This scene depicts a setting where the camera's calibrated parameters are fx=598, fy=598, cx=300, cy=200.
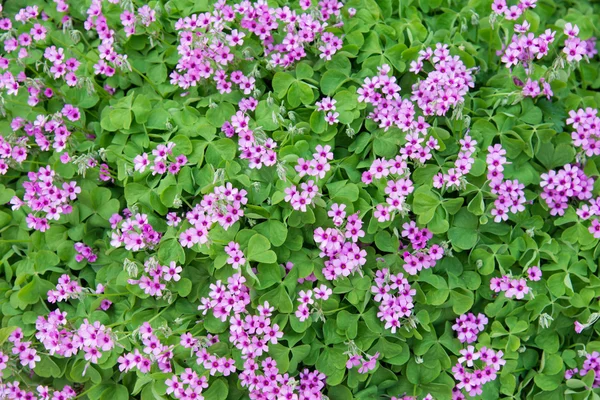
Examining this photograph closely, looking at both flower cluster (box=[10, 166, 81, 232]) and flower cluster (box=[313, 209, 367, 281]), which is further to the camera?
flower cluster (box=[10, 166, 81, 232])

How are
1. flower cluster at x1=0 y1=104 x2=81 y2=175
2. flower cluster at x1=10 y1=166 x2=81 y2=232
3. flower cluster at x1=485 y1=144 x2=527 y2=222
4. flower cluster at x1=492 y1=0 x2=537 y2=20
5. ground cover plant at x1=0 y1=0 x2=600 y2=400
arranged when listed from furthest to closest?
flower cluster at x1=492 y1=0 x2=537 y2=20 < flower cluster at x1=0 y1=104 x2=81 y2=175 < flower cluster at x1=10 y1=166 x2=81 y2=232 < flower cluster at x1=485 y1=144 x2=527 y2=222 < ground cover plant at x1=0 y1=0 x2=600 y2=400

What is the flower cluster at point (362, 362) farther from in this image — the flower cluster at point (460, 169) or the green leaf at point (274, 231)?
the flower cluster at point (460, 169)

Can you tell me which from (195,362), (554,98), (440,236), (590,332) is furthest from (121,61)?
(590,332)

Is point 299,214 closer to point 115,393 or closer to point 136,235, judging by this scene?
point 136,235

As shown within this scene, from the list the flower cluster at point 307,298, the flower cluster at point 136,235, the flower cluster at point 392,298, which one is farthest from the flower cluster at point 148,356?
the flower cluster at point 392,298

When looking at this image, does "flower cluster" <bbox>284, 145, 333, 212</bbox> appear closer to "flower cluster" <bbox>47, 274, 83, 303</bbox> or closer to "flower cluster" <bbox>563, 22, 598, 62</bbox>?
"flower cluster" <bbox>47, 274, 83, 303</bbox>

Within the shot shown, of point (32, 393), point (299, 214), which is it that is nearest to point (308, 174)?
point (299, 214)

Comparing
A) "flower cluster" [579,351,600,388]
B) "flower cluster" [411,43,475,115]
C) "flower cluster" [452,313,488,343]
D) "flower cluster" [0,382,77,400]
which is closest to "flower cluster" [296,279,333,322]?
"flower cluster" [452,313,488,343]
